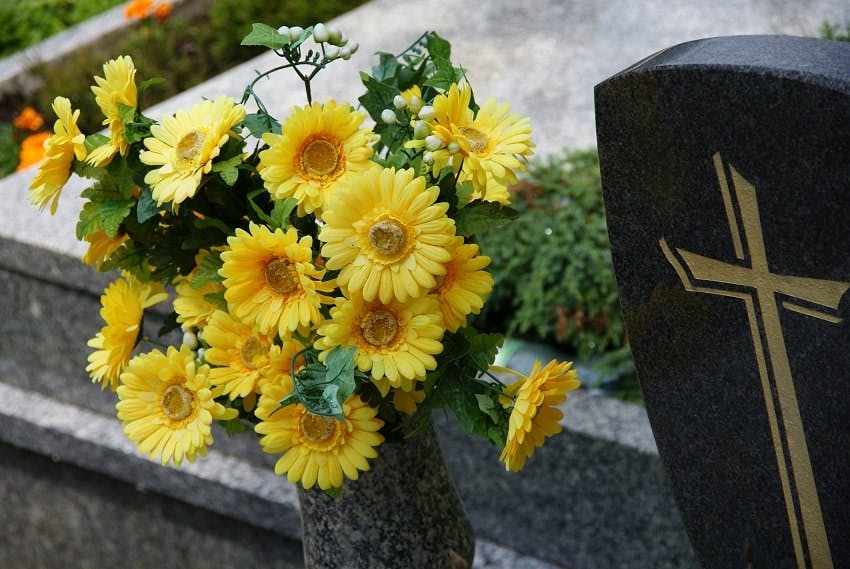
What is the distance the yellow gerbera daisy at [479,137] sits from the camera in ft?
4.51

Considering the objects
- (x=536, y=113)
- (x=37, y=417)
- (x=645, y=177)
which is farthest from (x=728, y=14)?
(x=37, y=417)

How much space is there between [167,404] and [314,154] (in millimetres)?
Answer: 373

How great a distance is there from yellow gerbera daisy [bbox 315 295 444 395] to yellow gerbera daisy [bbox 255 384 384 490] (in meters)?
0.10

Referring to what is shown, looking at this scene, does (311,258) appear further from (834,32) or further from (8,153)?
(8,153)

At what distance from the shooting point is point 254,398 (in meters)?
1.52

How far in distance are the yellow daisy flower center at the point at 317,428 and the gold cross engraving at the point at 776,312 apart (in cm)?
52

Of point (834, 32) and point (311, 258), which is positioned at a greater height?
point (834, 32)

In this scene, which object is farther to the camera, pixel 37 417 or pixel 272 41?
pixel 37 417

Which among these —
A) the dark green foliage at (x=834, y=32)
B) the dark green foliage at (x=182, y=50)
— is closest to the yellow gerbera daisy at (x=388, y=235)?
the dark green foliage at (x=834, y=32)

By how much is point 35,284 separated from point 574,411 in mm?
1529

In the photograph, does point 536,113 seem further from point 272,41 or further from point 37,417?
point 272,41

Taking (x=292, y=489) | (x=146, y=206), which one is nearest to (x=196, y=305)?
(x=146, y=206)

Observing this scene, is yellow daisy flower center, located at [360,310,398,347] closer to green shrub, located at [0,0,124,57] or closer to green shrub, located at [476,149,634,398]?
green shrub, located at [476,149,634,398]

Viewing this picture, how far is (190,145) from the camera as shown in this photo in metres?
1.43
